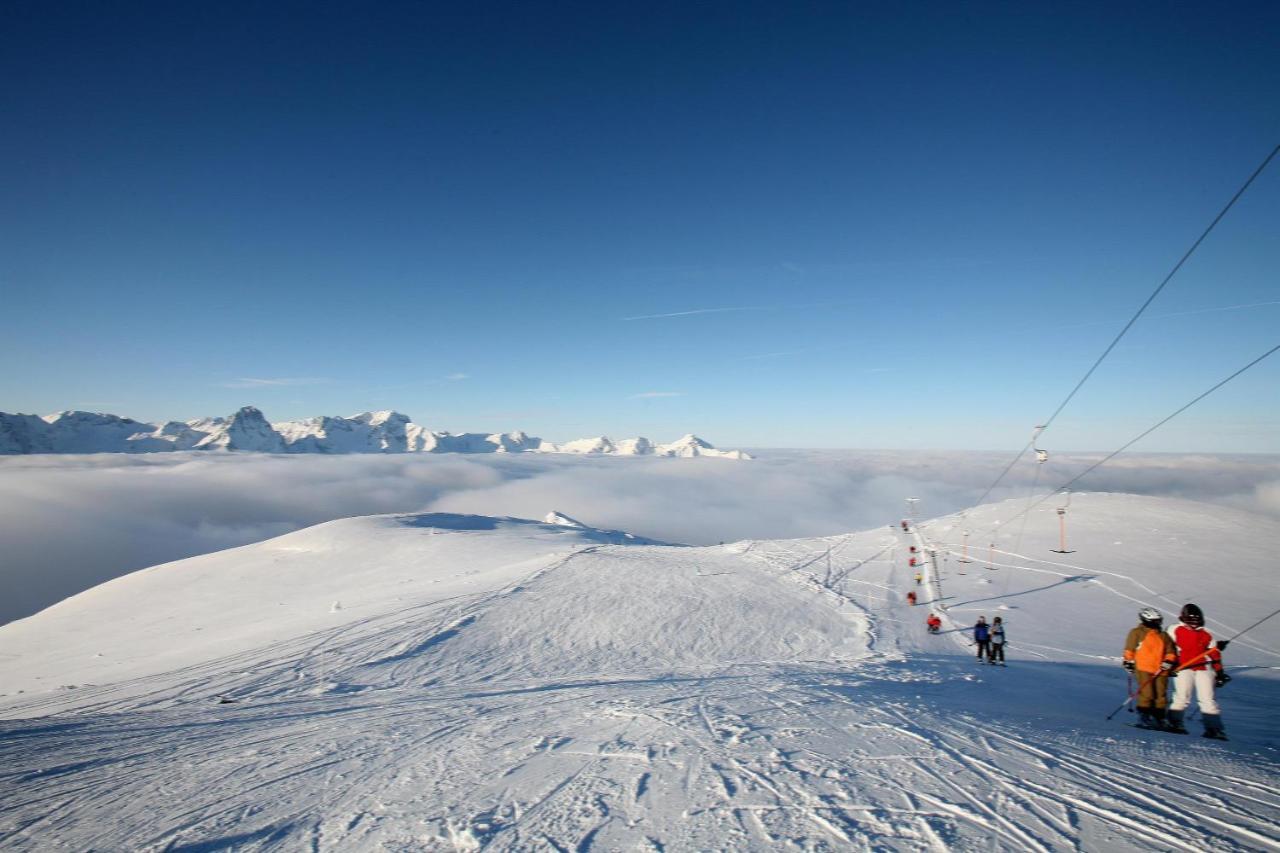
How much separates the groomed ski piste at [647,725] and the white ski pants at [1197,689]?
0.52 m

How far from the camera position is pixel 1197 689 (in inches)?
314

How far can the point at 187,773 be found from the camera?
7.11 m

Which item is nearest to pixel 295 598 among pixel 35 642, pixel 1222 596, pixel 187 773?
pixel 35 642

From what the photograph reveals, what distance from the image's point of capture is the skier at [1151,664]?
842 centimetres

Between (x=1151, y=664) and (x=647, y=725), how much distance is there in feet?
27.4

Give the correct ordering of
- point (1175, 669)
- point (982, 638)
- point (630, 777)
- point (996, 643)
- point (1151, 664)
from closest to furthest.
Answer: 1. point (630, 777)
2. point (1175, 669)
3. point (1151, 664)
4. point (996, 643)
5. point (982, 638)

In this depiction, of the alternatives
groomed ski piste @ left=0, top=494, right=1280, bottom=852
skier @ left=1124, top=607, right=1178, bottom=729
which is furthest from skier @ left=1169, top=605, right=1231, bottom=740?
groomed ski piste @ left=0, top=494, right=1280, bottom=852

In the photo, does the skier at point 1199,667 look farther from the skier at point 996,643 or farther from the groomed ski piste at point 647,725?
the skier at point 996,643

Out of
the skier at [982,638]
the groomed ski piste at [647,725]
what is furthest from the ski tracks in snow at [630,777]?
the skier at [982,638]

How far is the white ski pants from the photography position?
7879mm

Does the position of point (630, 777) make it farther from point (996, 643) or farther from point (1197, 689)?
point (996, 643)

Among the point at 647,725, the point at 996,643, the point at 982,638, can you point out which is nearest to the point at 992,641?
the point at 996,643

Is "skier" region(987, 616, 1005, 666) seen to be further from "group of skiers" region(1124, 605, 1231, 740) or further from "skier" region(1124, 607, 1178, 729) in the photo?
"skier" region(1124, 607, 1178, 729)

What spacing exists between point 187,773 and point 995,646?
66.3 ft
